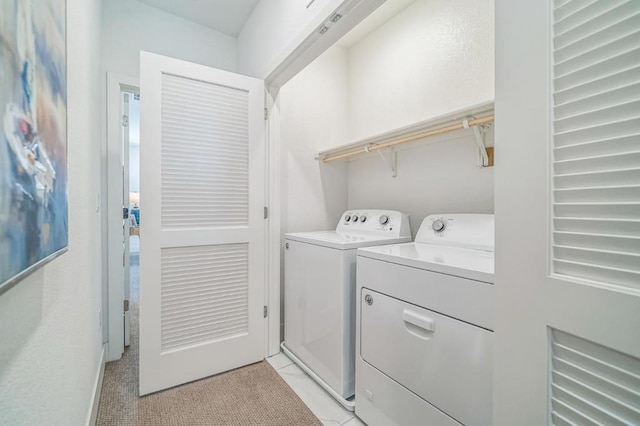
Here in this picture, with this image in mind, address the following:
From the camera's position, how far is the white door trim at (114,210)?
1.94 metres

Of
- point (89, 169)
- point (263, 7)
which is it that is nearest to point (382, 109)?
point (263, 7)

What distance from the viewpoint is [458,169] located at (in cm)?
174

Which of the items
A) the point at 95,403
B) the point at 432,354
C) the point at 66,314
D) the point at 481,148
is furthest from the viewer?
the point at 481,148

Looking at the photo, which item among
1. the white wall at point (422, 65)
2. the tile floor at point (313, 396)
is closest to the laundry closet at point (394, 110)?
the white wall at point (422, 65)

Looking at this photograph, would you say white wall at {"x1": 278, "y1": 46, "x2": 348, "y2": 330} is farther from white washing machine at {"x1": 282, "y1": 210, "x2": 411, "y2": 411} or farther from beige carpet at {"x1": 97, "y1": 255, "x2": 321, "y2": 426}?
beige carpet at {"x1": 97, "y1": 255, "x2": 321, "y2": 426}

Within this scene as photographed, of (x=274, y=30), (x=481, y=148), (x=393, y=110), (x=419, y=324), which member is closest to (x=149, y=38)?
(x=274, y=30)

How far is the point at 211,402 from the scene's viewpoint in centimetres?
156

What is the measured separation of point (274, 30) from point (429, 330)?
2001 millimetres

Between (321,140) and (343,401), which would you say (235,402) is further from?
(321,140)

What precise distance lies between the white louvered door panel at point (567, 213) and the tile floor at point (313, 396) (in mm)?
992

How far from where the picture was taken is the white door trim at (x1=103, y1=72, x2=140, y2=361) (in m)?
1.94

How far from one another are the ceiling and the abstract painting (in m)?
1.62

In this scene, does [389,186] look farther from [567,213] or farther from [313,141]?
[567,213]

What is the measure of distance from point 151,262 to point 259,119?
1.17 m
